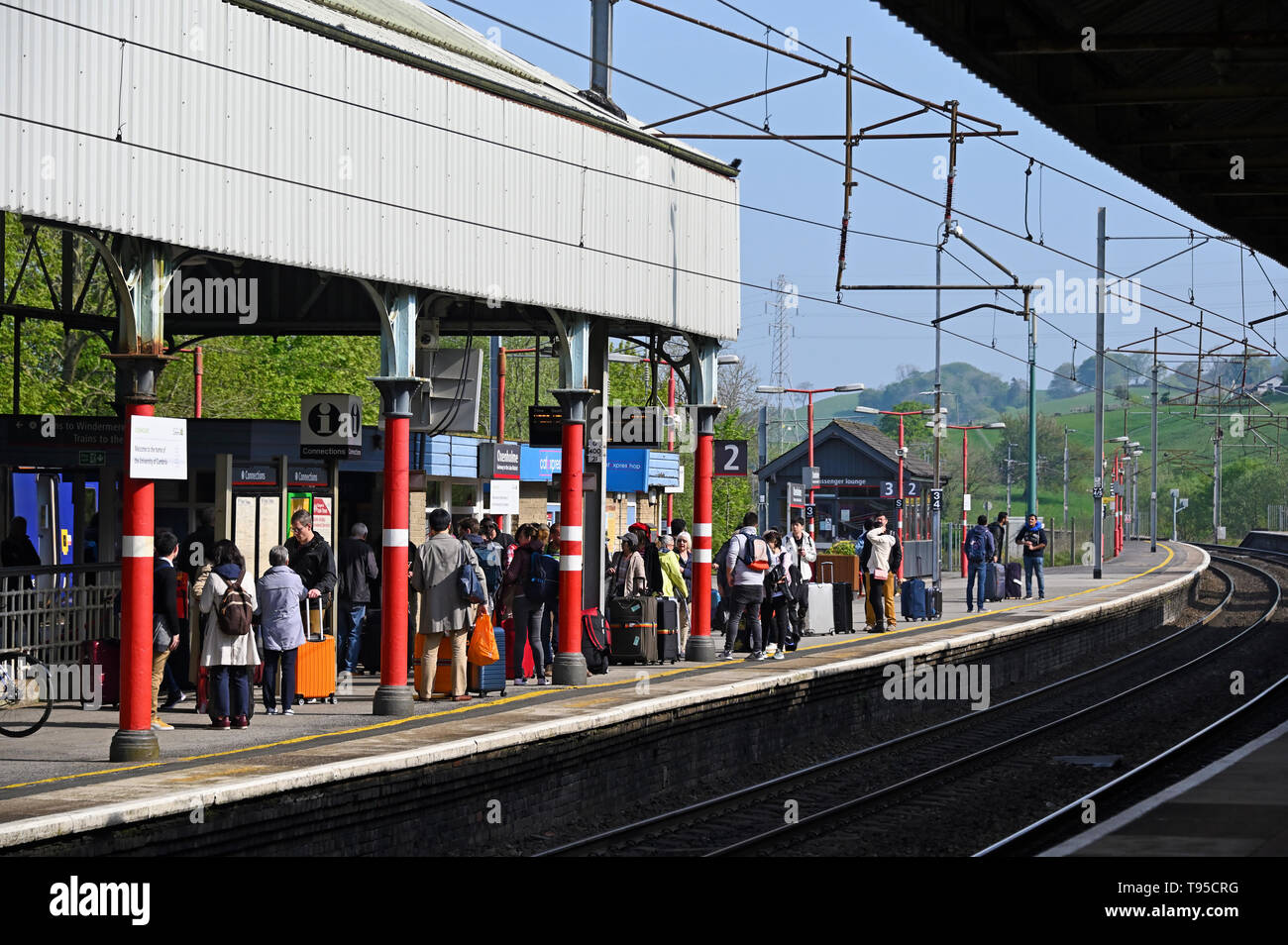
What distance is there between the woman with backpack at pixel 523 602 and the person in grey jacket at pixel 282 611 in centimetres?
338

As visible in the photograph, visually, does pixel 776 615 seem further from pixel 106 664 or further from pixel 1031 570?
pixel 1031 570

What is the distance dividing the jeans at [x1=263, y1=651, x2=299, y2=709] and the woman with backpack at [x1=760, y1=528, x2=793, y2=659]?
7.59m

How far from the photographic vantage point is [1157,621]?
4178 centimetres

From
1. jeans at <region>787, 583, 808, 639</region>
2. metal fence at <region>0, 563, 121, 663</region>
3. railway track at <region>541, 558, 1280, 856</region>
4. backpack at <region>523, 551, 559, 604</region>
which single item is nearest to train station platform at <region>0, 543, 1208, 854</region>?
jeans at <region>787, 583, 808, 639</region>

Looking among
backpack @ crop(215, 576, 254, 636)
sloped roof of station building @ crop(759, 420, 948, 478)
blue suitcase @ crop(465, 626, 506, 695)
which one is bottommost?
blue suitcase @ crop(465, 626, 506, 695)

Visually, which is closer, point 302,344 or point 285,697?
point 285,697

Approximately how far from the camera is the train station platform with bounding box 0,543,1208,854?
10836 mm

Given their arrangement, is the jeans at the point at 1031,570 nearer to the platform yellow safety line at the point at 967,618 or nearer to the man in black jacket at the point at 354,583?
the platform yellow safety line at the point at 967,618

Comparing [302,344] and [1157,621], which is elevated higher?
[302,344]

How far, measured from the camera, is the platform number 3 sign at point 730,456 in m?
32.4

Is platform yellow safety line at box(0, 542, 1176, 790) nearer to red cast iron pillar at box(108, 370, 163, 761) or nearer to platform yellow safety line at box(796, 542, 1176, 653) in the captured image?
platform yellow safety line at box(796, 542, 1176, 653)
